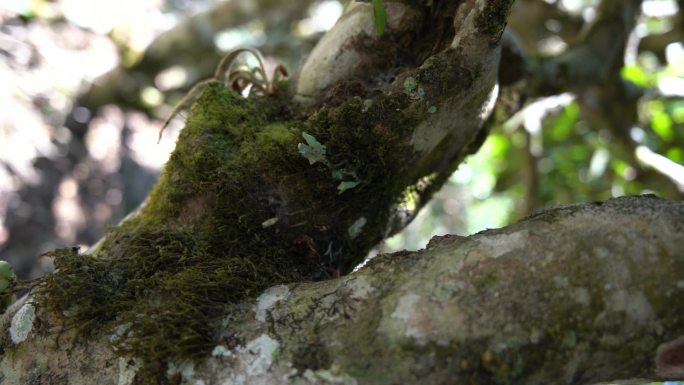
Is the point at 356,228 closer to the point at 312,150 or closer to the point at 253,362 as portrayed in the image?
the point at 312,150

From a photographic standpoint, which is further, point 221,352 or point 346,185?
point 346,185

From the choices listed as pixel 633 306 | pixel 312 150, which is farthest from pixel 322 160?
pixel 633 306

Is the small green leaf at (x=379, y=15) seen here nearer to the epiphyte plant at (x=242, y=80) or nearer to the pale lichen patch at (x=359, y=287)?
the epiphyte plant at (x=242, y=80)

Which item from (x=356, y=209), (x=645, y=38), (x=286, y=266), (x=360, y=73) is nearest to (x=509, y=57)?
(x=360, y=73)

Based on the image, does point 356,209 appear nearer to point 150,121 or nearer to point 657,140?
point 657,140

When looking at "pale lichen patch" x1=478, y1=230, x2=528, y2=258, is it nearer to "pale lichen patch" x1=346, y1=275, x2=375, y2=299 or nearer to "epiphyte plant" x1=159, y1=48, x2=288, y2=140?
"pale lichen patch" x1=346, y1=275, x2=375, y2=299

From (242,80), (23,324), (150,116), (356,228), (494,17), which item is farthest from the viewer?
(150,116)

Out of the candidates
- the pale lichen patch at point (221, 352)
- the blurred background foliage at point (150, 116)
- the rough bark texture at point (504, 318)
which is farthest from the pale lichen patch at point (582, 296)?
the blurred background foliage at point (150, 116)
